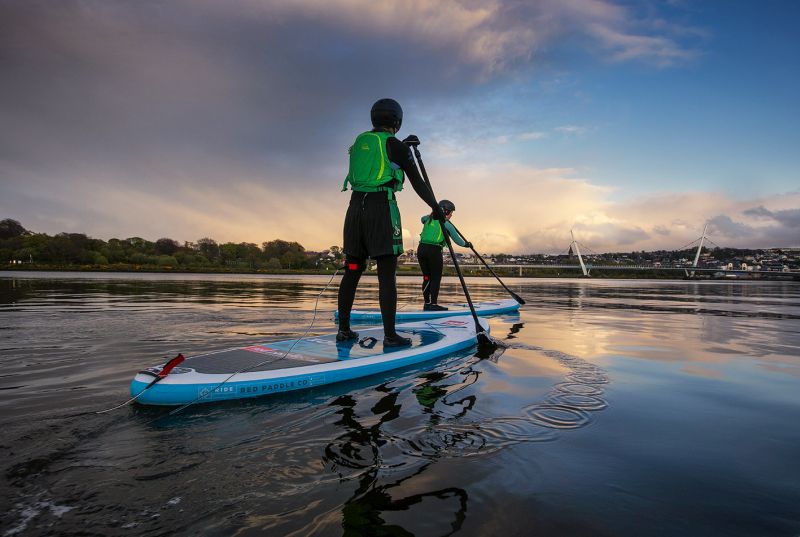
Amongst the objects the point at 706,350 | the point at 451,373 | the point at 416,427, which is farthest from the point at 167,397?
the point at 706,350

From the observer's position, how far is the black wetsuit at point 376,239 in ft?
16.5

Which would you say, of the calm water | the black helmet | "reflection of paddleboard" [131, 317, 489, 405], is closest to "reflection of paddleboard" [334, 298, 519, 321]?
"reflection of paddleboard" [131, 317, 489, 405]

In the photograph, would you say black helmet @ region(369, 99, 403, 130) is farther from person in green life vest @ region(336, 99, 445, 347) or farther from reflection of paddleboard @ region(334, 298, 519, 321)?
reflection of paddleboard @ region(334, 298, 519, 321)

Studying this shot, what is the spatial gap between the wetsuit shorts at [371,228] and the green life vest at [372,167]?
0.37ft

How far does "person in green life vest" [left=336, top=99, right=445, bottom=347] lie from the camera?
502 cm

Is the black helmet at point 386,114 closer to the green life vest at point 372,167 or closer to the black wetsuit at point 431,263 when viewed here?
the green life vest at point 372,167

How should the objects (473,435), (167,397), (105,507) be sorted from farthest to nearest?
(167,397) → (473,435) → (105,507)

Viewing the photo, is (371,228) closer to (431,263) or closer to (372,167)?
(372,167)

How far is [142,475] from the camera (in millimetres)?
2002

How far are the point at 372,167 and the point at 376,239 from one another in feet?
2.82

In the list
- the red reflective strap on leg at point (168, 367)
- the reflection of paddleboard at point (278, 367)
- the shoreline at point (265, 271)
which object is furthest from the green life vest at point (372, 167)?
the shoreline at point (265, 271)

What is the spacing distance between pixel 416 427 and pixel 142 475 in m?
1.51

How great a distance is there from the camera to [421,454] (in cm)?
232

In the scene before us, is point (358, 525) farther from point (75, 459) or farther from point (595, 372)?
point (595, 372)
